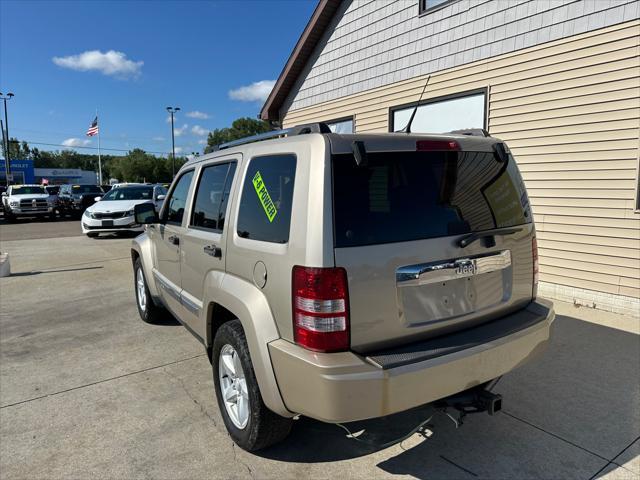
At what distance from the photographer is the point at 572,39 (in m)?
5.69

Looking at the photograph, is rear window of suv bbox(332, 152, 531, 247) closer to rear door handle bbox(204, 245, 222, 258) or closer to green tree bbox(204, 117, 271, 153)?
rear door handle bbox(204, 245, 222, 258)

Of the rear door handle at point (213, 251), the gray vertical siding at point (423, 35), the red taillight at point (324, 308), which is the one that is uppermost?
the gray vertical siding at point (423, 35)

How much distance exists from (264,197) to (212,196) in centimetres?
83

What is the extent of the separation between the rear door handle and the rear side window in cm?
27

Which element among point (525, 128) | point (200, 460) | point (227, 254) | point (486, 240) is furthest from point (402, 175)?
point (525, 128)

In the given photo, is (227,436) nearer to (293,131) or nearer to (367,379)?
(367,379)

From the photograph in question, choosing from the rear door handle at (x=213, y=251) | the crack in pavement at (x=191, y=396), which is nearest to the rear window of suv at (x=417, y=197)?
the rear door handle at (x=213, y=251)

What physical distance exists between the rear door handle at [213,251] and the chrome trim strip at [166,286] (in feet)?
3.05

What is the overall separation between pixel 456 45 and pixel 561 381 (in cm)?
549

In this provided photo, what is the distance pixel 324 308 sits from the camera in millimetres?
2113

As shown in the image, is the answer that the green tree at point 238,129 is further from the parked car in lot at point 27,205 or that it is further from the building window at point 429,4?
the building window at point 429,4

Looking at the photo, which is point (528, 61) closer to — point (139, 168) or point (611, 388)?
point (611, 388)

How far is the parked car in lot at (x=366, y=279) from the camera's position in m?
2.12

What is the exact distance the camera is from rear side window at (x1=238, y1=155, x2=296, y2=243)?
238cm
